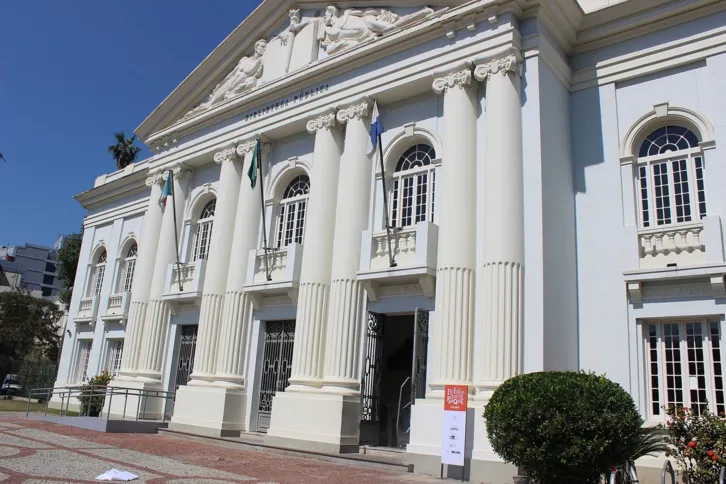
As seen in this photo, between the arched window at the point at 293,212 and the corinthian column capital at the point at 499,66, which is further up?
the corinthian column capital at the point at 499,66

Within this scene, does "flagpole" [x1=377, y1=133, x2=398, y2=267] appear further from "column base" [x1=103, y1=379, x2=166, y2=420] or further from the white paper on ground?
"column base" [x1=103, y1=379, x2=166, y2=420]

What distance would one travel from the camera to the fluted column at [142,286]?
70.1 feet

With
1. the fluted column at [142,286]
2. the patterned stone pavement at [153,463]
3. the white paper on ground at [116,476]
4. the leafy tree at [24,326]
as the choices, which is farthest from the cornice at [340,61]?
the leafy tree at [24,326]

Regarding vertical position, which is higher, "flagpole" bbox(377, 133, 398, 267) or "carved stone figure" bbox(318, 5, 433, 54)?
"carved stone figure" bbox(318, 5, 433, 54)

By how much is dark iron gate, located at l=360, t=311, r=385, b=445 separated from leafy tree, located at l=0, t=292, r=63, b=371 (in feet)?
116

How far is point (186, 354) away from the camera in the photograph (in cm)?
2080

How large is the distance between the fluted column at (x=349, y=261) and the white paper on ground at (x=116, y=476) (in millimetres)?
5975

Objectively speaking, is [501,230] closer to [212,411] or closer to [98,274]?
[212,411]

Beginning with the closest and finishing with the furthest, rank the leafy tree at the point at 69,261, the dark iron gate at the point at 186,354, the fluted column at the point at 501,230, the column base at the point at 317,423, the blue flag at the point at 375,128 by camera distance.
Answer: the fluted column at the point at 501,230 < the column base at the point at 317,423 < the blue flag at the point at 375,128 < the dark iron gate at the point at 186,354 < the leafy tree at the point at 69,261

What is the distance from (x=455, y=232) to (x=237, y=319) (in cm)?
750

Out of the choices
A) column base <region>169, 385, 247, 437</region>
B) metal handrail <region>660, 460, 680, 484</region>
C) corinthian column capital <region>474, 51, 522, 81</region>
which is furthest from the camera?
column base <region>169, 385, 247, 437</region>

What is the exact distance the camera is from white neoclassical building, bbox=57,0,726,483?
12836mm

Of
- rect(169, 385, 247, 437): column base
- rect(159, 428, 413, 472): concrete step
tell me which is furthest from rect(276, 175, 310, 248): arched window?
rect(159, 428, 413, 472): concrete step

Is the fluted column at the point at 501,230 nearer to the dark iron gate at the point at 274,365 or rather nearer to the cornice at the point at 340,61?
the cornice at the point at 340,61
